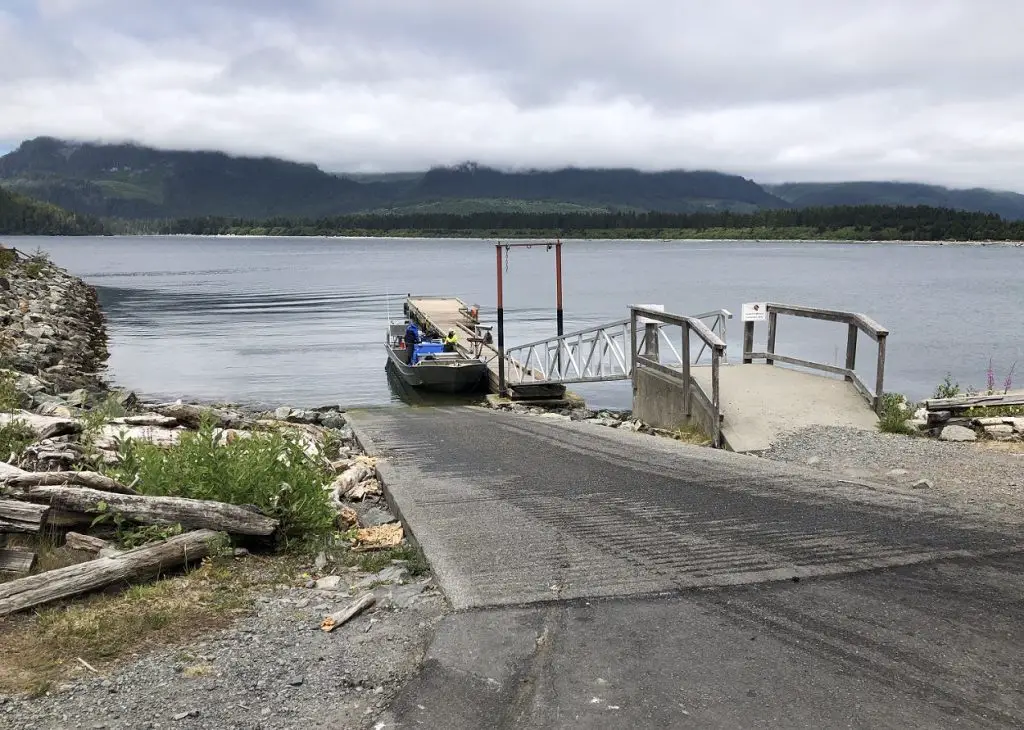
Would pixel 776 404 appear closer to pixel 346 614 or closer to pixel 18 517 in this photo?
pixel 346 614

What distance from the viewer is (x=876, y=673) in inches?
180

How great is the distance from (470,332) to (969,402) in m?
23.3

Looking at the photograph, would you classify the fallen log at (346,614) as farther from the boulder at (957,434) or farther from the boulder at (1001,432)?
the boulder at (1001,432)

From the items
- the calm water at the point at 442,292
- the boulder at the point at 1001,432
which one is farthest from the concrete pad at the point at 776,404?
the calm water at the point at 442,292

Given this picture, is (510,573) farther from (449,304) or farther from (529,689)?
(449,304)

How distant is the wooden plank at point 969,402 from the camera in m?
11.7

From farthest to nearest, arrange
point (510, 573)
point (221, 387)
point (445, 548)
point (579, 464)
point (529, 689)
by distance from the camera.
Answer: point (221, 387) < point (579, 464) < point (445, 548) < point (510, 573) < point (529, 689)

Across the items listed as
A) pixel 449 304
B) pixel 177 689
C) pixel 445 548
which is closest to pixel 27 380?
pixel 445 548

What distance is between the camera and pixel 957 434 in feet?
36.7

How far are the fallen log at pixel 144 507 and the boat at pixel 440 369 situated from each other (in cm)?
1943

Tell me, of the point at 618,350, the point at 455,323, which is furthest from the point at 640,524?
the point at 455,323

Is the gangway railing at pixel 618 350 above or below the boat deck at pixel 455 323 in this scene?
above

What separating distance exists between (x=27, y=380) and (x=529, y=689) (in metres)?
17.5

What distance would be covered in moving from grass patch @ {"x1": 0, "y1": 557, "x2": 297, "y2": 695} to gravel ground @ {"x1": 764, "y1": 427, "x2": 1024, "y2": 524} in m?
5.98
